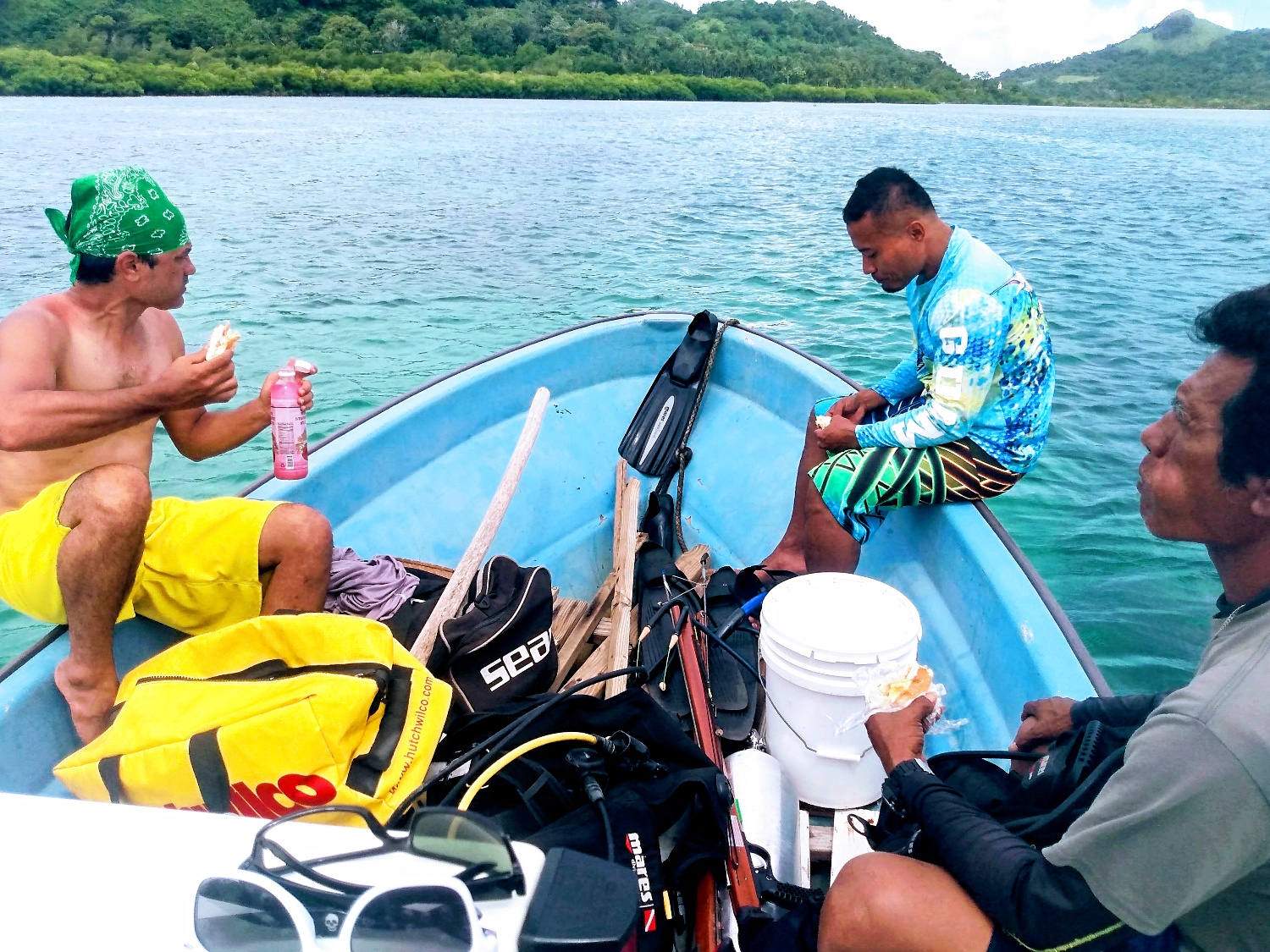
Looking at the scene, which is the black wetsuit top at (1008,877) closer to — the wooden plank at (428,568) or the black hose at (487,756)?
the black hose at (487,756)

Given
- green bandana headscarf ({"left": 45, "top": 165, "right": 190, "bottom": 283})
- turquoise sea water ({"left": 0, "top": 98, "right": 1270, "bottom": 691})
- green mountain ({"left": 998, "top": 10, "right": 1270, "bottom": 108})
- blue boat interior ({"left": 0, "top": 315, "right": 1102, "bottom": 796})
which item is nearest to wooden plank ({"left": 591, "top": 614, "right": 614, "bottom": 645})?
blue boat interior ({"left": 0, "top": 315, "right": 1102, "bottom": 796})

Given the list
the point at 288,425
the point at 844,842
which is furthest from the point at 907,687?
the point at 288,425

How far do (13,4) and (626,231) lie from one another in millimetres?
51093

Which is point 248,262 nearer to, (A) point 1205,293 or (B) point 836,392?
(B) point 836,392

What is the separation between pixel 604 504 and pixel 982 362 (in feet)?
6.02

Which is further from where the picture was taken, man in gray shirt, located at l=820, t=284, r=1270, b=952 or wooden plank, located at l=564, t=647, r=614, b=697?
wooden plank, located at l=564, t=647, r=614, b=697

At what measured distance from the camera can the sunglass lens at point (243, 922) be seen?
89 cm

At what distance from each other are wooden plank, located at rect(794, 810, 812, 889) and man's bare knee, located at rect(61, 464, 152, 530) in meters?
1.79

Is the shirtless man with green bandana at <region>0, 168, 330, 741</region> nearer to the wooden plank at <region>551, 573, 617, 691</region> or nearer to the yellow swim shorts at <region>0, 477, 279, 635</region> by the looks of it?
the yellow swim shorts at <region>0, 477, 279, 635</region>

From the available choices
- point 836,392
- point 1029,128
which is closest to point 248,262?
point 836,392

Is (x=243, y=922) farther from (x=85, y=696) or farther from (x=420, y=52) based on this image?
(x=420, y=52)

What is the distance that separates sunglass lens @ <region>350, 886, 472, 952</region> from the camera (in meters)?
0.89

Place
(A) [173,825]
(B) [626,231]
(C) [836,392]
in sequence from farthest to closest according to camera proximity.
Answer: (B) [626,231], (C) [836,392], (A) [173,825]

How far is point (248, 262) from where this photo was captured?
12.4 metres
